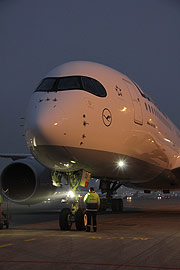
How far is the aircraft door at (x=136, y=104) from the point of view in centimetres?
1359

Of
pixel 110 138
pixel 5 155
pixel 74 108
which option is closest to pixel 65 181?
pixel 110 138

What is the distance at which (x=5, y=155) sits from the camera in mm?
21688

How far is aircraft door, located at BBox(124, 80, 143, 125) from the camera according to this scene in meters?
13.6

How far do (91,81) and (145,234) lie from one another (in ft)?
15.6

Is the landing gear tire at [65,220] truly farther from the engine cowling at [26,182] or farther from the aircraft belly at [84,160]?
the engine cowling at [26,182]

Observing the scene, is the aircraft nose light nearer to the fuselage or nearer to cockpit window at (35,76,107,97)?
the fuselage

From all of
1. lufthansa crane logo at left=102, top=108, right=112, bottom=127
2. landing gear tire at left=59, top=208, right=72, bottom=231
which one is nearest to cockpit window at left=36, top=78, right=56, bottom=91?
lufthansa crane logo at left=102, top=108, right=112, bottom=127

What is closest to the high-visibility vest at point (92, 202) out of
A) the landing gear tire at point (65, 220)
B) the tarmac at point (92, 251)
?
the landing gear tire at point (65, 220)

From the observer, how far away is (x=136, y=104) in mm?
13797

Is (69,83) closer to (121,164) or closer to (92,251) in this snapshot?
(121,164)

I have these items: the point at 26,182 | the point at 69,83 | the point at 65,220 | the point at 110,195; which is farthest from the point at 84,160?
the point at 110,195

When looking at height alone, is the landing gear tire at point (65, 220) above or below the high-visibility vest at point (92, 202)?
below

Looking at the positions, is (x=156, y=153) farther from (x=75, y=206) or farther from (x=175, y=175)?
(x=75, y=206)

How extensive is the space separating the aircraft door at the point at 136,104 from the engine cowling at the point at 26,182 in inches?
242
